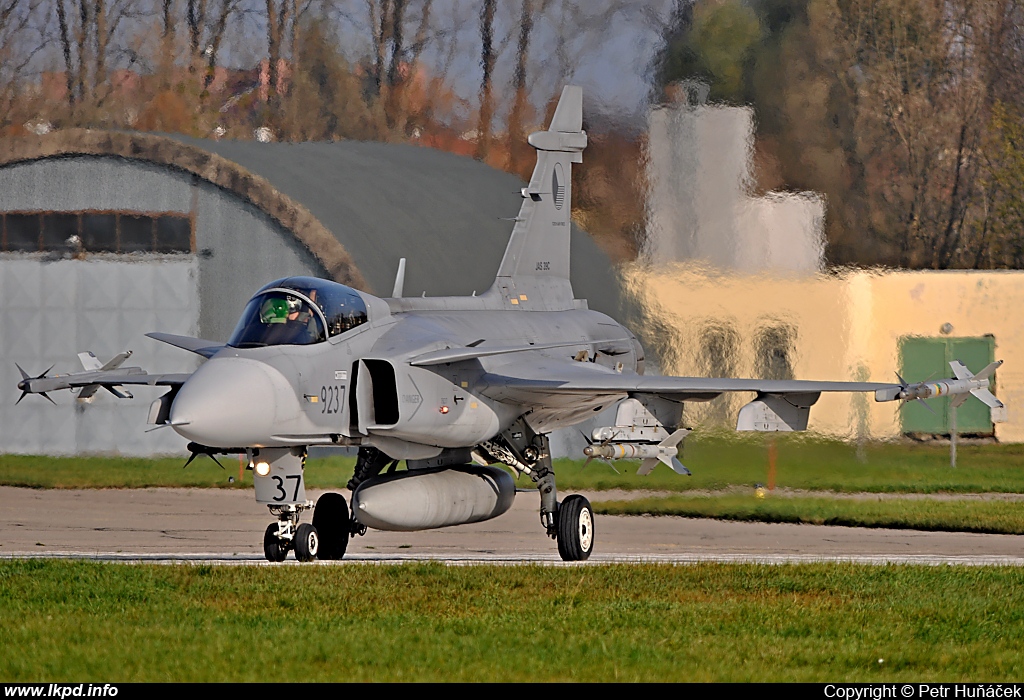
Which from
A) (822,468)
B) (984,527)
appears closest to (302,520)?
(822,468)

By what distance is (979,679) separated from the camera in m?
8.39

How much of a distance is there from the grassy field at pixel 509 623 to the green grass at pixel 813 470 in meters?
6.96

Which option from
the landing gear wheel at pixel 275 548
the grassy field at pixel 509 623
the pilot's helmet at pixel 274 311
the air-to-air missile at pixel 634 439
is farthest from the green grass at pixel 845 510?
the pilot's helmet at pixel 274 311

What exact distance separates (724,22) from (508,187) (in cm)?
689

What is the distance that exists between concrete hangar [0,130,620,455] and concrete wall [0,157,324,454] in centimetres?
2

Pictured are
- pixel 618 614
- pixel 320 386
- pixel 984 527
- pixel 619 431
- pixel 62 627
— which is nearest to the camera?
pixel 62 627

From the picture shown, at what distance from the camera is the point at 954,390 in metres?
14.6

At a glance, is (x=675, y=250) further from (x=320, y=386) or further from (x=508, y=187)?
(x=320, y=386)

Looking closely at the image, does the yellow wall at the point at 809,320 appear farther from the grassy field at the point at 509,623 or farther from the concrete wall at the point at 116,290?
the grassy field at the point at 509,623

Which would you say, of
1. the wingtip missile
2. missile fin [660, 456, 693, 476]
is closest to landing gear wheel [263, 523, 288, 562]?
missile fin [660, 456, 693, 476]

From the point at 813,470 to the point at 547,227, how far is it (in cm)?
562

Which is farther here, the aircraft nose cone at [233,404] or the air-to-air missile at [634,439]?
the air-to-air missile at [634,439]

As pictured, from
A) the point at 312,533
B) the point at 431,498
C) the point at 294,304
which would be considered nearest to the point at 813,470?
the point at 431,498

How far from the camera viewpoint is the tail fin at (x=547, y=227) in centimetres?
1744
